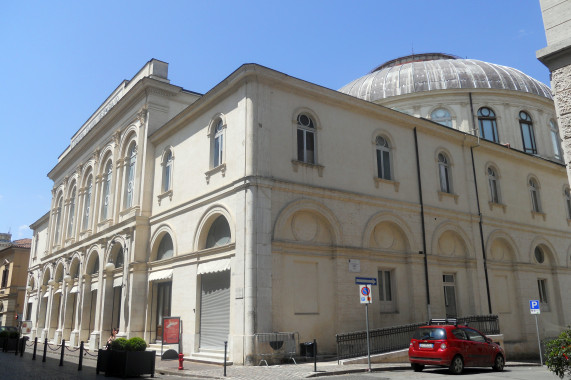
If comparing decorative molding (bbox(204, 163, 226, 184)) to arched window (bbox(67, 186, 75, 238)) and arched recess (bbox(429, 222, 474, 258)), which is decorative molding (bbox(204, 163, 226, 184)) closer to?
arched recess (bbox(429, 222, 474, 258))

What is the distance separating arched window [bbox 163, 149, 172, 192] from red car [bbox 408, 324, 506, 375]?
13.7 meters

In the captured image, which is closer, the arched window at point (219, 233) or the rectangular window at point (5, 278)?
the arched window at point (219, 233)

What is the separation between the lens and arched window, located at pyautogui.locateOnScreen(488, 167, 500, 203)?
27.2m

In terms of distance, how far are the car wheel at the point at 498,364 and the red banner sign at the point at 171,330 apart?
11.5m

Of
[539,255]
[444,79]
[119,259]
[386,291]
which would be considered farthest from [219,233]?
[444,79]

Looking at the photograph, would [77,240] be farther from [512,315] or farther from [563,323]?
[563,323]

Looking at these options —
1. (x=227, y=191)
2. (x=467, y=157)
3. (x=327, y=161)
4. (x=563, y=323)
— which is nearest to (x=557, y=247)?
(x=563, y=323)

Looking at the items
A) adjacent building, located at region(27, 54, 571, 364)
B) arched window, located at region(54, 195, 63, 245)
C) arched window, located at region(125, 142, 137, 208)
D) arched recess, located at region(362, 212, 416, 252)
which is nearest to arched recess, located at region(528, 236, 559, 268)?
adjacent building, located at region(27, 54, 571, 364)

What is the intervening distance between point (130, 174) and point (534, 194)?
23.3m

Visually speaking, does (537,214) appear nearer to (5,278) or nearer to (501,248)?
(501,248)

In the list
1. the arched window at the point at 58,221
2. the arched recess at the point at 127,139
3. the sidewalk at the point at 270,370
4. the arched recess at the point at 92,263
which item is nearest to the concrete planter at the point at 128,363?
the sidewalk at the point at 270,370

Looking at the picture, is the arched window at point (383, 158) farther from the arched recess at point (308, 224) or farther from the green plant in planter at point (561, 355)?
the green plant in planter at point (561, 355)

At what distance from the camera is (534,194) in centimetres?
2977

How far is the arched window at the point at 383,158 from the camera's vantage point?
73.8 ft
